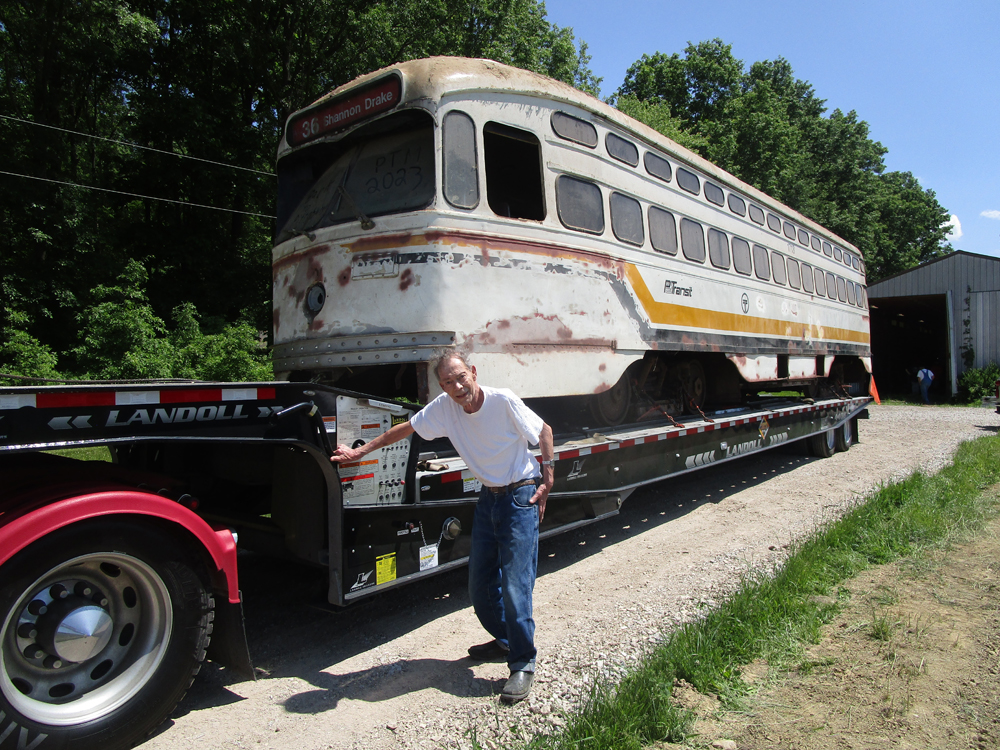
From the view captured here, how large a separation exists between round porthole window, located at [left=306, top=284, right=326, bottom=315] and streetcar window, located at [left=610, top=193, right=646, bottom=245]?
281 centimetres

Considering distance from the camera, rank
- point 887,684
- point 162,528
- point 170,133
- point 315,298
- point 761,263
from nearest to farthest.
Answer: point 162,528 → point 887,684 → point 315,298 → point 761,263 → point 170,133

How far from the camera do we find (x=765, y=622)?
395cm

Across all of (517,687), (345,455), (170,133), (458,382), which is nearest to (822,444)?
(517,687)

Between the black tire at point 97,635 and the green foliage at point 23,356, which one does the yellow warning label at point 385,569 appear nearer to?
the black tire at point 97,635

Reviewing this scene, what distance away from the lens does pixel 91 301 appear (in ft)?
50.0

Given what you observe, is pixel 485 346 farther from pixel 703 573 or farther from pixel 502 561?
pixel 703 573

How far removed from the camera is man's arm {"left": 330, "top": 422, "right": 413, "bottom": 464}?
3.53 m

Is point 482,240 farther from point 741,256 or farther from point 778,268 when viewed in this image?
point 778,268

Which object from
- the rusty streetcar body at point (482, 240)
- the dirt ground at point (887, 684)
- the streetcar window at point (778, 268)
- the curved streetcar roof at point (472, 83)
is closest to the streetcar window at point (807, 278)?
the streetcar window at point (778, 268)

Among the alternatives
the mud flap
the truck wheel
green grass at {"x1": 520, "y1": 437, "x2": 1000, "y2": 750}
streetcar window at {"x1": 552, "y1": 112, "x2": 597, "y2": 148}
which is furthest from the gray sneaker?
the truck wheel

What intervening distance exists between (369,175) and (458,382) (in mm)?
2633

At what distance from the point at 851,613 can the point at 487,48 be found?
2092cm

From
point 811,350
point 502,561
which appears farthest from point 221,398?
point 811,350

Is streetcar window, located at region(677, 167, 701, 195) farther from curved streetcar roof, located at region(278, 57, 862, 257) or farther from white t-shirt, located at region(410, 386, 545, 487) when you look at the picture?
white t-shirt, located at region(410, 386, 545, 487)
